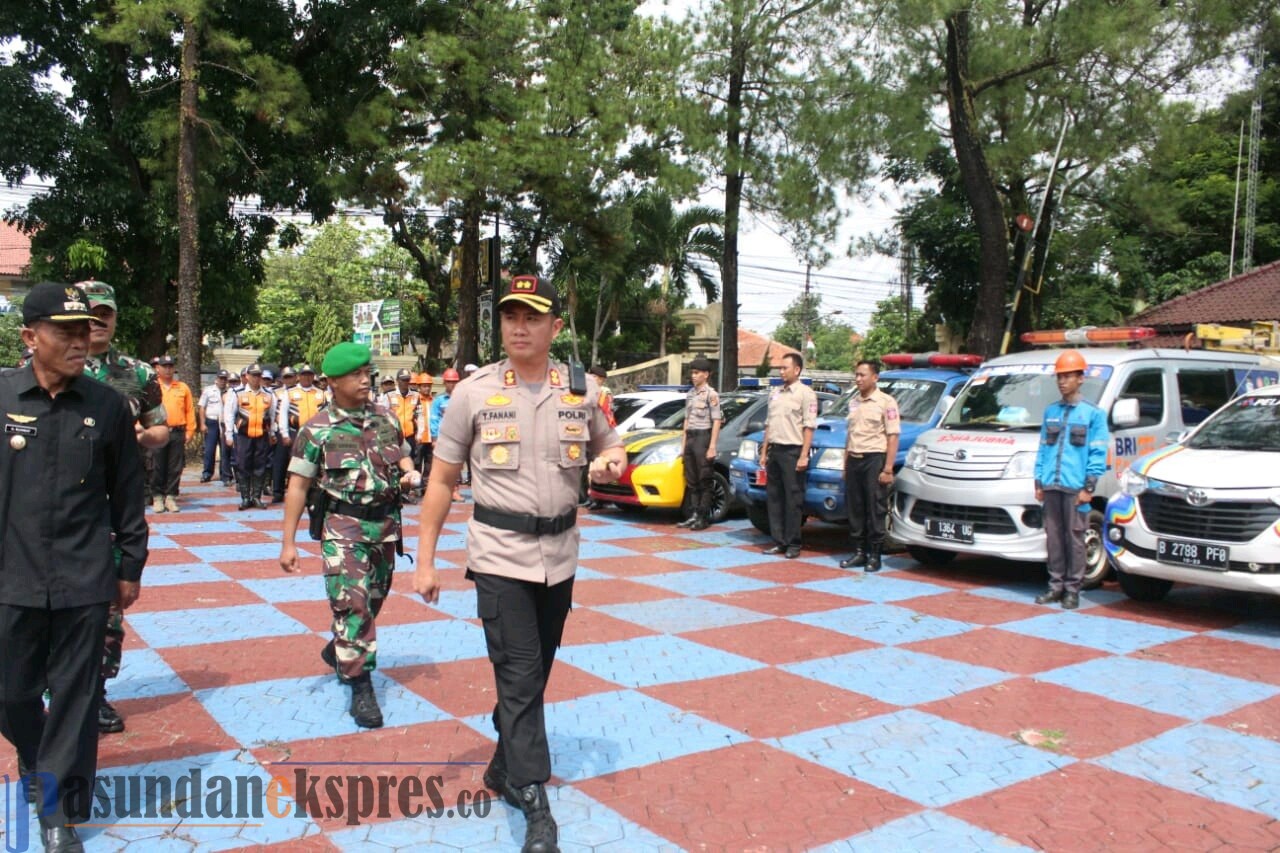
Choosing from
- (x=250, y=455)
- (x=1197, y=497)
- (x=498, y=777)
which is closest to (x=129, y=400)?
(x=498, y=777)

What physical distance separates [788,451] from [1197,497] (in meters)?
3.45

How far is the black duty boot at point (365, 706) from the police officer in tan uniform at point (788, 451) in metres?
5.31

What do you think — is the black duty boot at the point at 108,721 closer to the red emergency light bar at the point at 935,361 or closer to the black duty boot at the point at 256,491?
the black duty boot at the point at 256,491

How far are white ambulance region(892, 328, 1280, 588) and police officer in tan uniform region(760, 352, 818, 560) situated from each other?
0.93 m

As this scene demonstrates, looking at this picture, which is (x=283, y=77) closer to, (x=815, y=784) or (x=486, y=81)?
(x=486, y=81)

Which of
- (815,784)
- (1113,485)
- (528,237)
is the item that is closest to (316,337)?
(528,237)

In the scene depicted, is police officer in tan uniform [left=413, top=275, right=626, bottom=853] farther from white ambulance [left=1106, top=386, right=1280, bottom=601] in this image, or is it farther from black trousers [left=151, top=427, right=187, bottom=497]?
black trousers [left=151, top=427, right=187, bottom=497]

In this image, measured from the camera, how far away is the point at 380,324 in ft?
60.2

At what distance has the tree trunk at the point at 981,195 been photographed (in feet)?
47.7

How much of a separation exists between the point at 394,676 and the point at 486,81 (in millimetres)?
15839

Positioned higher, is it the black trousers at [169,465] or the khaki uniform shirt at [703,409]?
the khaki uniform shirt at [703,409]

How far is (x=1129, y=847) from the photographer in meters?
3.66

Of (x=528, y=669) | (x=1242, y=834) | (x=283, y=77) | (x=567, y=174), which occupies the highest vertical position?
(x=283, y=77)

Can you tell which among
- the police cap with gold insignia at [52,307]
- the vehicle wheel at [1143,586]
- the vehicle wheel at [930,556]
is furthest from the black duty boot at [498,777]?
the vehicle wheel at [930,556]
